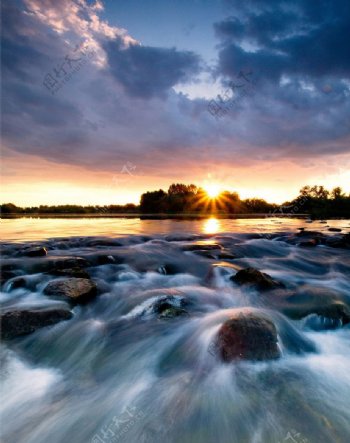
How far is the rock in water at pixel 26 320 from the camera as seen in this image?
4934mm

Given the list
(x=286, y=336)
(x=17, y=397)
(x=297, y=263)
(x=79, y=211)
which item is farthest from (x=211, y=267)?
(x=79, y=211)

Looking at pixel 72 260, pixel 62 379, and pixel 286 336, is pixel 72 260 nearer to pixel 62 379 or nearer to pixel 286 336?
pixel 62 379

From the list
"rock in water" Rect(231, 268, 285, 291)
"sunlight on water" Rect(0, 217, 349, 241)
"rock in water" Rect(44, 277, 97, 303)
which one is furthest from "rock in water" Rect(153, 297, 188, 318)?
"sunlight on water" Rect(0, 217, 349, 241)

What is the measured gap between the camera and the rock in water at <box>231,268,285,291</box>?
7462 millimetres

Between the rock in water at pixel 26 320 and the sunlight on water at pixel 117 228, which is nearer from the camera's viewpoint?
the rock in water at pixel 26 320

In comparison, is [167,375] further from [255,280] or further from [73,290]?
[255,280]

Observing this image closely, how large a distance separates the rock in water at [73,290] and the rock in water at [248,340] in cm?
333

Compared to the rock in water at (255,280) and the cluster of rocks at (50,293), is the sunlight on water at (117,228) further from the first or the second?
the rock in water at (255,280)

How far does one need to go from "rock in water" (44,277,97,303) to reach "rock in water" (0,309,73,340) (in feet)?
2.37

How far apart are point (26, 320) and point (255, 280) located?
17.5ft

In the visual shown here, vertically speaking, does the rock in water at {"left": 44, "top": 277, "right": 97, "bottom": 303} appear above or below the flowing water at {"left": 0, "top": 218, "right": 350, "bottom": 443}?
above

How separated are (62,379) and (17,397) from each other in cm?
55

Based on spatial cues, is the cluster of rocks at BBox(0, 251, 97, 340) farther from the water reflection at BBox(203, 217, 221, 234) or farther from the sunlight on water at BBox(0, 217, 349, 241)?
the water reflection at BBox(203, 217, 221, 234)

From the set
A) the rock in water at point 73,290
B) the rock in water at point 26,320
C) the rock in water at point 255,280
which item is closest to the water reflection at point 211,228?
the rock in water at point 255,280
